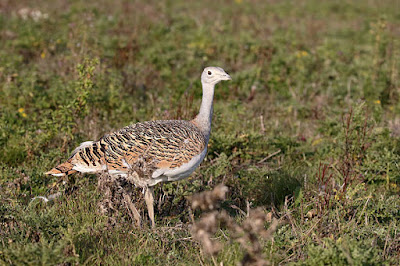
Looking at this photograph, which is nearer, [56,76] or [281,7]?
[56,76]

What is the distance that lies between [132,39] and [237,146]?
405 cm

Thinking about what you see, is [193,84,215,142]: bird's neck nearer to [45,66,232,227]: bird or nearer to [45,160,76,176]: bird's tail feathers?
[45,66,232,227]: bird

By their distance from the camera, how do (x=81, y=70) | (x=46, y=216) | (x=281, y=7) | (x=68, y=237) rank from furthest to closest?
(x=281, y=7), (x=81, y=70), (x=46, y=216), (x=68, y=237)

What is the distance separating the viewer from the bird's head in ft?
15.3

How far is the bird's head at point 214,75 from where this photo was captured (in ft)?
15.3

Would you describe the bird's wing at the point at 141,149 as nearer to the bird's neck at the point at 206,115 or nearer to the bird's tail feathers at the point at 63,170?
the bird's tail feathers at the point at 63,170

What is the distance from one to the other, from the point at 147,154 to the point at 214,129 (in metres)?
1.97

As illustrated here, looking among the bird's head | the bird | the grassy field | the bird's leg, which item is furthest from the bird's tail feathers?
the bird's head

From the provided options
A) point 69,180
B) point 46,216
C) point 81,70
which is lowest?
point 69,180

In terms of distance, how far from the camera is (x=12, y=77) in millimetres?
6699

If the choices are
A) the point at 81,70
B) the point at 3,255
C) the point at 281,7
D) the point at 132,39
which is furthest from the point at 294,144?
the point at 281,7

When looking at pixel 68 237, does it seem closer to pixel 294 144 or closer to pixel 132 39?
pixel 294 144

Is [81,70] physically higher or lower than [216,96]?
higher

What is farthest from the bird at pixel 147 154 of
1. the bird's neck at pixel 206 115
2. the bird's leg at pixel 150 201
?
the bird's neck at pixel 206 115
